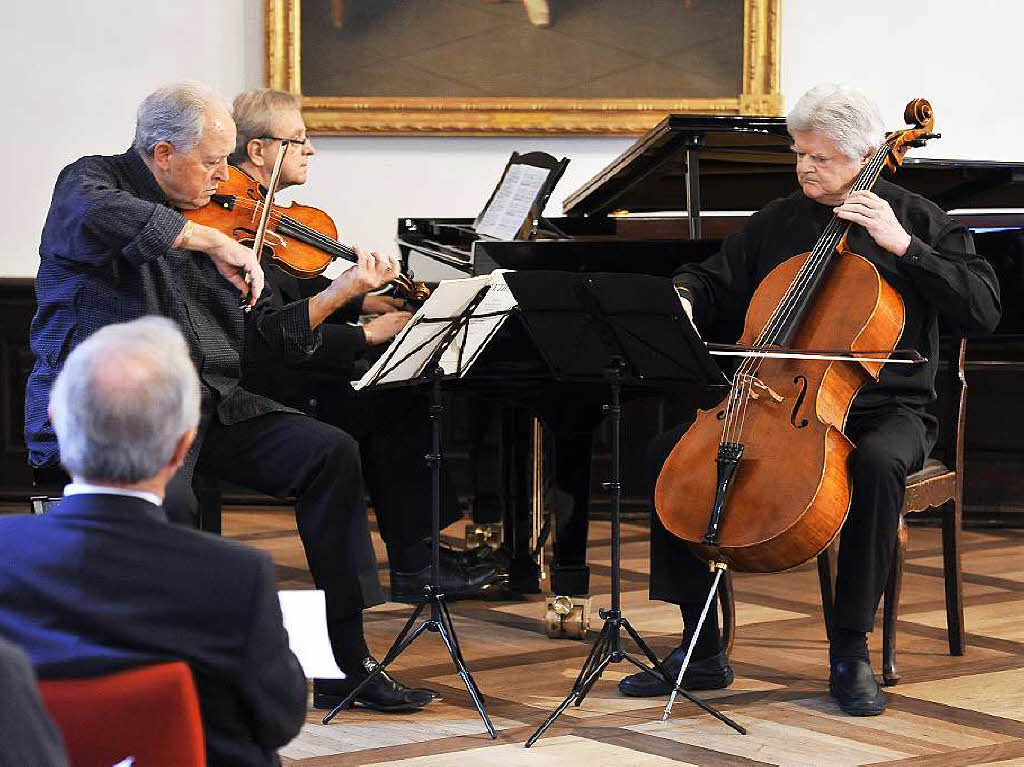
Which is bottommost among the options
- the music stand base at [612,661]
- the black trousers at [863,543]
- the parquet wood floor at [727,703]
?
the parquet wood floor at [727,703]

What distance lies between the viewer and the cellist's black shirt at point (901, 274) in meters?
3.08

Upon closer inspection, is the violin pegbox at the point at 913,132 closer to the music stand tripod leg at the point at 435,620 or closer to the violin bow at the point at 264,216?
the music stand tripod leg at the point at 435,620

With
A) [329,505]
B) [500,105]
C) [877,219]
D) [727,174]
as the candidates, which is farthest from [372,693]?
[500,105]

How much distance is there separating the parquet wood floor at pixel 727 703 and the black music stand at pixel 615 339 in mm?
88

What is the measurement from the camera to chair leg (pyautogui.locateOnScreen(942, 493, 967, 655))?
11.1 feet

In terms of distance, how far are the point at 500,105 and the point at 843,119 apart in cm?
300

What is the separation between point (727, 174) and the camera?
451 centimetres

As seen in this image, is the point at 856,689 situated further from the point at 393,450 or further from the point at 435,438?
the point at 393,450

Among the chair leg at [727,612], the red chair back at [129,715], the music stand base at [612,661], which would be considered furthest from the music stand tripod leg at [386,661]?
the red chair back at [129,715]

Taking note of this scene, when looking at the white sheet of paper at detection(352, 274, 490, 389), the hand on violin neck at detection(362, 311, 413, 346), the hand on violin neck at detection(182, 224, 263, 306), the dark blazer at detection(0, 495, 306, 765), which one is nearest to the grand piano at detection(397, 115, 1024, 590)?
the hand on violin neck at detection(362, 311, 413, 346)

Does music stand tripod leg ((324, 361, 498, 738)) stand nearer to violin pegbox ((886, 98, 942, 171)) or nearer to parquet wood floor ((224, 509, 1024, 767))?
parquet wood floor ((224, 509, 1024, 767))

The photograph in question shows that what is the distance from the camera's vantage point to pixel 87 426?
1.38 meters

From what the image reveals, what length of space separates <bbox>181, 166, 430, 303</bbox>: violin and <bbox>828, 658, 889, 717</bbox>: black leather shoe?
4.26 ft

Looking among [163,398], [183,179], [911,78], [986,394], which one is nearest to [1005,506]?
[986,394]
